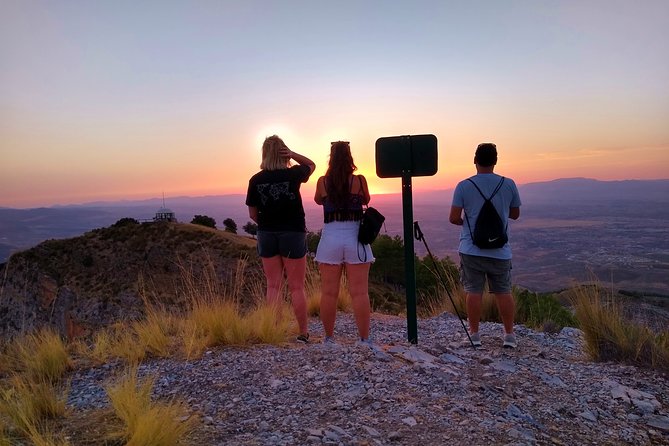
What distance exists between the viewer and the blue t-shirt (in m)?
5.19

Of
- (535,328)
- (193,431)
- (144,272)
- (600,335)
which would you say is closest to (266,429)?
(193,431)

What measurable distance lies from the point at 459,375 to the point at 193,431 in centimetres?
251

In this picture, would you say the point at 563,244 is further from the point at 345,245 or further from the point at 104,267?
the point at 104,267

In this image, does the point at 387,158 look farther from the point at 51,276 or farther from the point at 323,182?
the point at 51,276

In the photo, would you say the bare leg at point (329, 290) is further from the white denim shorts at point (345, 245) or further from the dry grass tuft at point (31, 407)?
the dry grass tuft at point (31, 407)

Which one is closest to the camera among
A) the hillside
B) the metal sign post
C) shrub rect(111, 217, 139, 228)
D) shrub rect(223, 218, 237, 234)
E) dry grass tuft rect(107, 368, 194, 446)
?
dry grass tuft rect(107, 368, 194, 446)

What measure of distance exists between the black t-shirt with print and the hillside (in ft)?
101

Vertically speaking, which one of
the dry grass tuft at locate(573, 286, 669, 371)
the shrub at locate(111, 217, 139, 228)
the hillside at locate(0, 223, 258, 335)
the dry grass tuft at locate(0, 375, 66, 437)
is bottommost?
the hillside at locate(0, 223, 258, 335)

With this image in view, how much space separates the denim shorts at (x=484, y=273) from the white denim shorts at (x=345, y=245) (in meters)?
1.08

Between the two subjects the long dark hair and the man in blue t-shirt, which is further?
the man in blue t-shirt

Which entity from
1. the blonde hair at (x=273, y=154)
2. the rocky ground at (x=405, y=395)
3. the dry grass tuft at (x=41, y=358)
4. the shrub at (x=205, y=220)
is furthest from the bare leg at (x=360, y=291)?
the shrub at (x=205, y=220)

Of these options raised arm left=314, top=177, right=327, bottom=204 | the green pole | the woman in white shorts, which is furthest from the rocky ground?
raised arm left=314, top=177, right=327, bottom=204

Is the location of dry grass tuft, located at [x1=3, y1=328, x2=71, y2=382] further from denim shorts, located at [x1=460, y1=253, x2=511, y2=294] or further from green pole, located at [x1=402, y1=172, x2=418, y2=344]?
denim shorts, located at [x1=460, y1=253, x2=511, y2=294]

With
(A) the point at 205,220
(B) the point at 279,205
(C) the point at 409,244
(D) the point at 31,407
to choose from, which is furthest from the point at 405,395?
(A) the point at 205,220
